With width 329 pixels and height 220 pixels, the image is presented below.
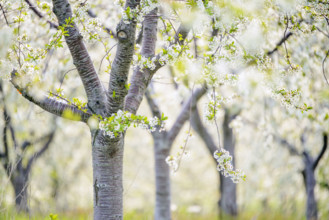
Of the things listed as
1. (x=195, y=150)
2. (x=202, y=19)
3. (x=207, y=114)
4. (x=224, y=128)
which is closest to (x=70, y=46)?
(x=202, y=19)

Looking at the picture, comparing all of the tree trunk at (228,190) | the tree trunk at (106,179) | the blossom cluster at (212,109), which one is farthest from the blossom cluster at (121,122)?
the tree trunk at (228,190)

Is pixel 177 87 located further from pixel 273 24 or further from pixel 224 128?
pixel 273 24

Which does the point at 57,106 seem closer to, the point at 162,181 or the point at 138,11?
the point at 138,11

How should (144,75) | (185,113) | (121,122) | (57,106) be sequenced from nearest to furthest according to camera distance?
(121,122)
(57,106)
(144,75)
(185,113)

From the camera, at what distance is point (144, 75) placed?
2.93 metres

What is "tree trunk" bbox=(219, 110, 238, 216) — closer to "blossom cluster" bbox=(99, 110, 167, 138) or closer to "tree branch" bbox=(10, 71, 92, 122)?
"tree branch" bbox=(10, 71, 92, 122)

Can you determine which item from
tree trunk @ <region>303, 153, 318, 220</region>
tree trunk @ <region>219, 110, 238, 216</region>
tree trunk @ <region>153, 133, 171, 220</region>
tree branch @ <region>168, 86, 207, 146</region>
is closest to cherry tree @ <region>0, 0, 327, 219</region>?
tree branch @ <region>168, 86, 207, 146</region>

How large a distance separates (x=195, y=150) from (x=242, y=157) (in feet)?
6.68

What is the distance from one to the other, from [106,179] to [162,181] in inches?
96.5

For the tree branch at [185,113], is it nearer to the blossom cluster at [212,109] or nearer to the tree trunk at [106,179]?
the blossom cluster at [212,109]

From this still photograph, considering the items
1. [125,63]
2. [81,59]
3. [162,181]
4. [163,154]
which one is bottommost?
[162,181]

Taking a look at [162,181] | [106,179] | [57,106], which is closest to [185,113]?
[162,181]

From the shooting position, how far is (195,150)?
582 inches

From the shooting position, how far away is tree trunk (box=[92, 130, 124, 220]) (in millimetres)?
2748
